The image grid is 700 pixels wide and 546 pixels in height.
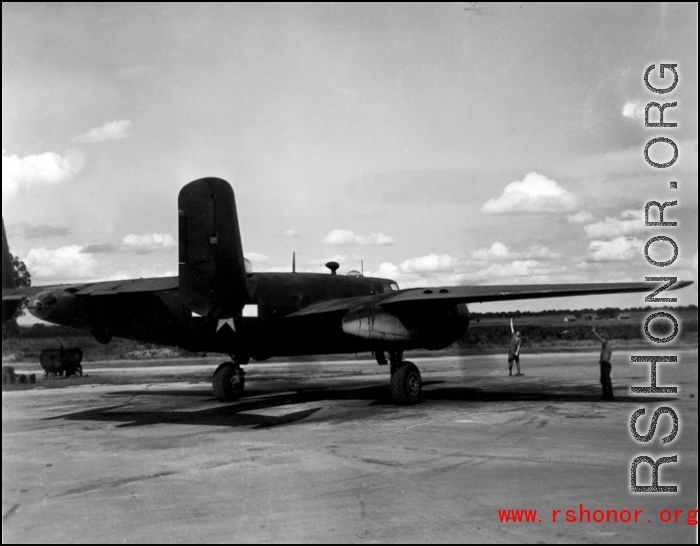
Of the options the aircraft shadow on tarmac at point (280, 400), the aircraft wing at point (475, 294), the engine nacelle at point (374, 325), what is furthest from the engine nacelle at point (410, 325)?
the aircraft shadow on tarmac at point (280, 400)

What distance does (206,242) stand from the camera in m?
12.6

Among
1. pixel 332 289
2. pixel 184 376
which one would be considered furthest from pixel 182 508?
pixel 184 376

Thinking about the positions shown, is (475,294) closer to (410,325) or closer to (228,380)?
(410,325)

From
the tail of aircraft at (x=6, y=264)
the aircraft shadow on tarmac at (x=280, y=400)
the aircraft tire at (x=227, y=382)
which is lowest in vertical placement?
the aircraft shadow on tarmac at (x=280, y=400)

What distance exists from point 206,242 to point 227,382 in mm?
5962

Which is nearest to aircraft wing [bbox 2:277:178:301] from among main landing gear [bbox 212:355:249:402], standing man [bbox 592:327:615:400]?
main landing gear [bbox 212:355:249:402]

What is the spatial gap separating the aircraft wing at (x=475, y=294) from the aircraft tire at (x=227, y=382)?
249cm

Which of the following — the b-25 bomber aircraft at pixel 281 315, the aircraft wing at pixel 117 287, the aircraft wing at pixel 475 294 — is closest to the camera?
the aircraft wing at pixel 475 294

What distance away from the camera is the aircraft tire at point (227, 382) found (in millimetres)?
17406

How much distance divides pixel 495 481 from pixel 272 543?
10.9ft

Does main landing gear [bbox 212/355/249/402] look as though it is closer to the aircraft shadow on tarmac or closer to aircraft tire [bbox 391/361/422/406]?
the aircraft shadow on tarmac

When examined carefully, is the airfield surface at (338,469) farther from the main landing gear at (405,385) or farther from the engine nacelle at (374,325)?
the engine nacelle at (374,325)

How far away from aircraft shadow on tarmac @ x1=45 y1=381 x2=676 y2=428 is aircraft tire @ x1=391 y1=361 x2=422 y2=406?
11.7 inches

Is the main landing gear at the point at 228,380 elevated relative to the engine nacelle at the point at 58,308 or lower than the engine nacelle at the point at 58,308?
lower
